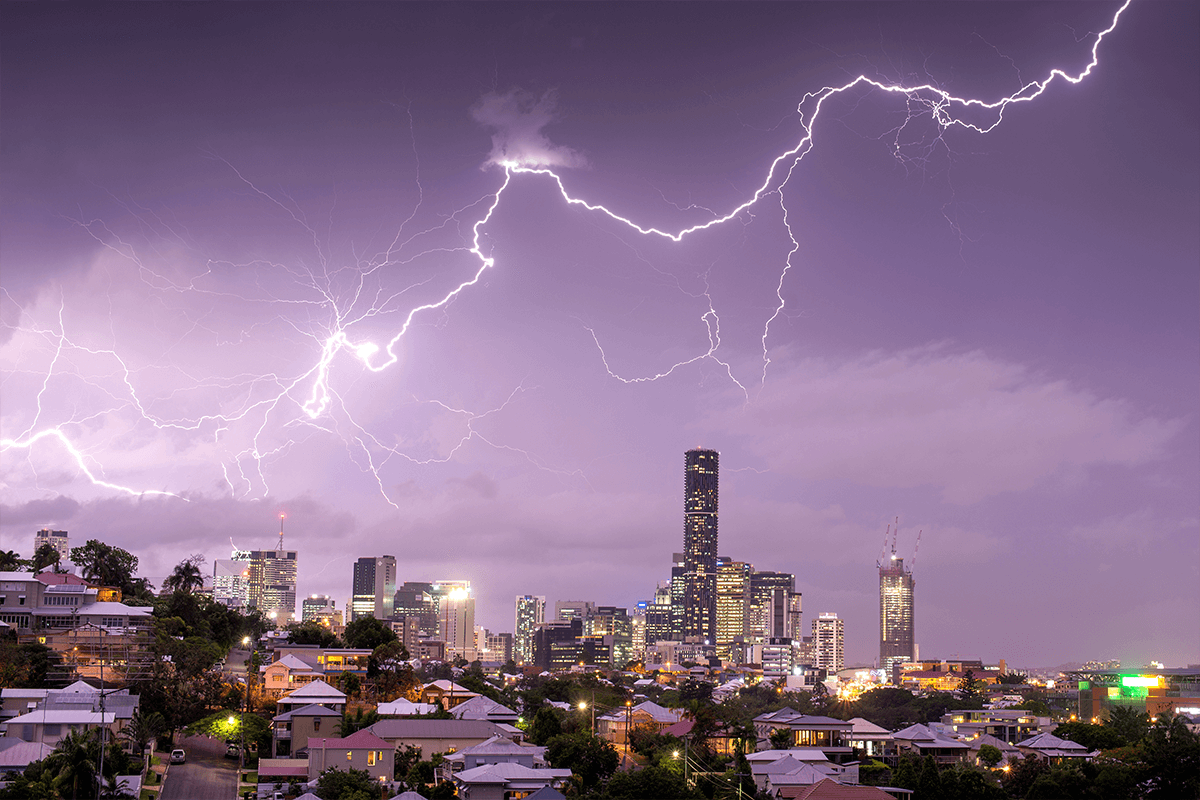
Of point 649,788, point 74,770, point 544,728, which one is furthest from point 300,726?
point 649,788

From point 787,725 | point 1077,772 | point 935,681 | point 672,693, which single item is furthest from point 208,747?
point 935,681

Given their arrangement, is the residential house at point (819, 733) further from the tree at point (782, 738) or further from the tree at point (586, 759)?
the tree at point (586, 759)

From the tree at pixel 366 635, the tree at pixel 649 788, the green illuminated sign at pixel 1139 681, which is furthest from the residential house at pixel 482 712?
the green illuminated sign at pixel 1139 681

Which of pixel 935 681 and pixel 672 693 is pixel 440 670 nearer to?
pixel 672 693

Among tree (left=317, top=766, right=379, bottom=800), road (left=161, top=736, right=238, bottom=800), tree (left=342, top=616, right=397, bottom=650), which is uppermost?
tree (left=342, top=616, right=397, bottom=650)

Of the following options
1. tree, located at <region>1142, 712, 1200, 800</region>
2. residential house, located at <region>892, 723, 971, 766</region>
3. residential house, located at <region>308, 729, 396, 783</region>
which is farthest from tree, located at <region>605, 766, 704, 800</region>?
residential house, located at <region>892, 723, 971, 766</region>

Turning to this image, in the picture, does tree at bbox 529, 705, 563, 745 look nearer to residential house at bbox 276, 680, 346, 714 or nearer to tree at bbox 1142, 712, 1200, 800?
residential house at bbox 276, 680, 346, 714
